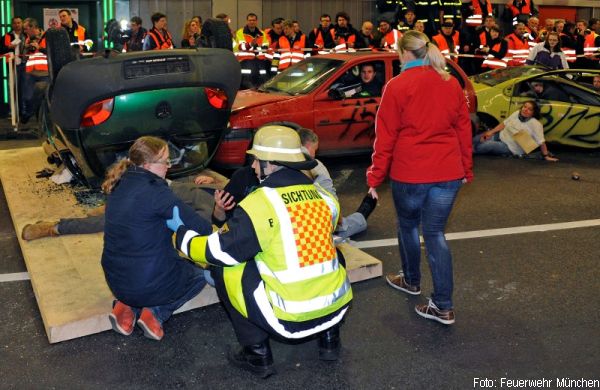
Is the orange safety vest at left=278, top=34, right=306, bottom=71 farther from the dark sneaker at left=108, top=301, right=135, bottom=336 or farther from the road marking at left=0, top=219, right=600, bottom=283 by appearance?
the dark sneaker at left=108, top=301, right=135, bottom=336

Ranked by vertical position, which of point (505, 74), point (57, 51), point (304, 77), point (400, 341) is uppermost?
point (57, 51)

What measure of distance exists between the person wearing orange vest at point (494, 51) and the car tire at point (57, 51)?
11.0m

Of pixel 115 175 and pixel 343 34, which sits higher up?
pixel 343 34

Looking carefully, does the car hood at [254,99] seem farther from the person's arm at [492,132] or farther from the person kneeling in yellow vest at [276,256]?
the person kneeling in yellow vest at [276,256]

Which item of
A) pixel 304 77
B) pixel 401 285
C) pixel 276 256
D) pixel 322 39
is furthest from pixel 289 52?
pixel 276 256

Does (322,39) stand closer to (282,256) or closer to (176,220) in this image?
(176,220)

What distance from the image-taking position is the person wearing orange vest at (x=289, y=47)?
15551mm

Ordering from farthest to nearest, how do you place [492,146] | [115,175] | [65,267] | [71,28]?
1. [71,28]
2. [492,146]
3. [65,267]
4. [115,175]

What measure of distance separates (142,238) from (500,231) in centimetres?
400

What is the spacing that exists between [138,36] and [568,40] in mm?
9534

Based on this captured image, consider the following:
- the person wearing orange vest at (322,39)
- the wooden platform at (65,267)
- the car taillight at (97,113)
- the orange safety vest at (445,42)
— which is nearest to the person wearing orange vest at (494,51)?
the orange safety vest at (445,42)

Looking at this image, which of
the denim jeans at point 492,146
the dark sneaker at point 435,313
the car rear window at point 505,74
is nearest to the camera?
the dark sneaker at point 435,313

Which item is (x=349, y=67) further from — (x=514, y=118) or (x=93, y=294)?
(x=93, y=294)

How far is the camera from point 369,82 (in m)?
10.5
